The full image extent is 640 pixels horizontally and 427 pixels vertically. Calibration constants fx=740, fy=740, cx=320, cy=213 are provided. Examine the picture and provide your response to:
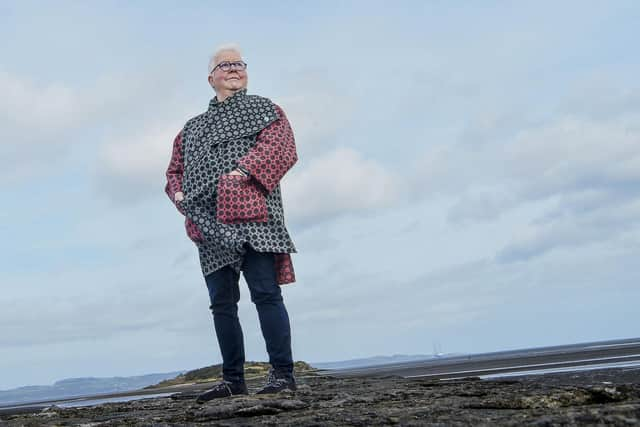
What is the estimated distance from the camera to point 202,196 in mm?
5539

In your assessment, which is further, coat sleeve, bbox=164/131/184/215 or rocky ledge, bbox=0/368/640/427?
coat sleeve, bbox=164/131/184/215

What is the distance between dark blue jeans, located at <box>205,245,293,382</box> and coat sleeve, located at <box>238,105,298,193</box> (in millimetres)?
528

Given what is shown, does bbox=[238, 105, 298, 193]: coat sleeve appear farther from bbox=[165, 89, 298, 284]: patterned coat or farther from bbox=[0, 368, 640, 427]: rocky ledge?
bbox=[0, 368, 640, 427]: rocky ledge

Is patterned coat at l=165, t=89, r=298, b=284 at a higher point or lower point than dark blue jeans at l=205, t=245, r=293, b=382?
higher

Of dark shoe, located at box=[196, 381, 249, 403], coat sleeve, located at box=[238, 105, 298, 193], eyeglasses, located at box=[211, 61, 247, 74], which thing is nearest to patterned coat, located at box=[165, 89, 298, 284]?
coat sleeve, located at box=[238, 105, 298, 193]

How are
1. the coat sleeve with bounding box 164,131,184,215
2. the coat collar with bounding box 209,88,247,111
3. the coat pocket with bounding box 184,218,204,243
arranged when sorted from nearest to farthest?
the coat pocket with bounding box 184,218,204,243, the coat collar with bounding box 209,88,247,111, the coat sleeve with bounding box 164,131,184,215

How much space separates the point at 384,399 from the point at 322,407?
1.61ft

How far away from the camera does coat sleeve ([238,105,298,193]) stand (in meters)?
5.30

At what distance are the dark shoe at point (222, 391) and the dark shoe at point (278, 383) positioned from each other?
0.26 metres

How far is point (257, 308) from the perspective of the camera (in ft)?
17.5

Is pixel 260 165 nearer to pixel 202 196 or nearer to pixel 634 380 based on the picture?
pixel 202 196

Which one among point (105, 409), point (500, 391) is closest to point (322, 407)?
point (500, 391)

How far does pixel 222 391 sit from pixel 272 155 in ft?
5.66

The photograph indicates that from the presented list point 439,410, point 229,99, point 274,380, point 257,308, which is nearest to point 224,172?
point 229,99
